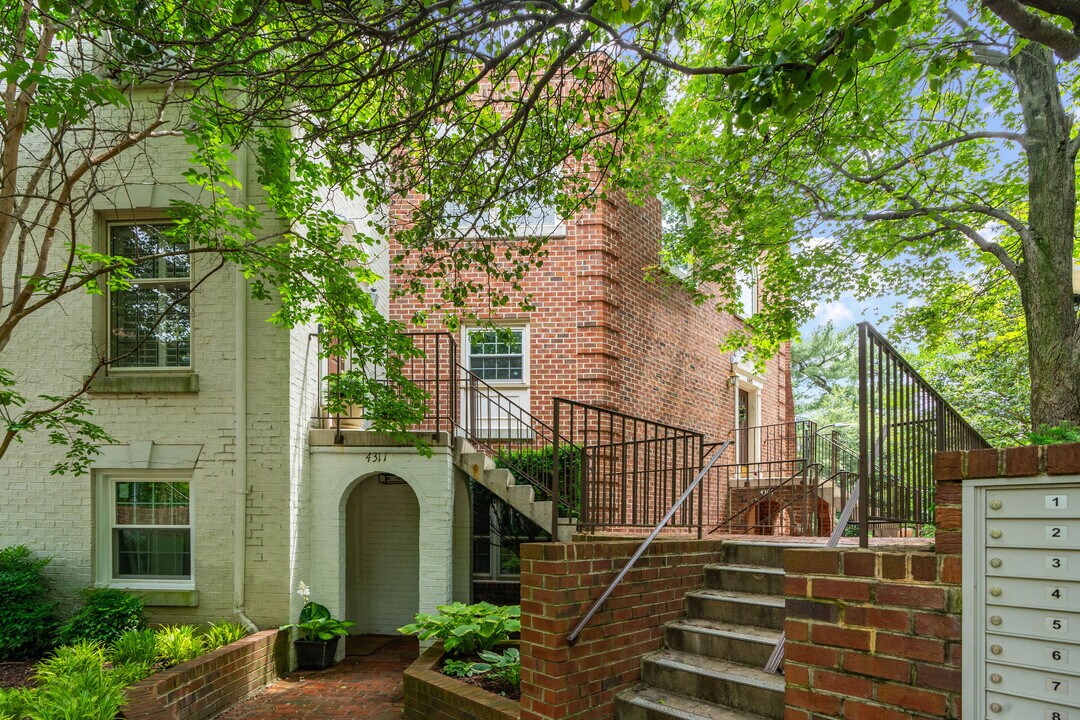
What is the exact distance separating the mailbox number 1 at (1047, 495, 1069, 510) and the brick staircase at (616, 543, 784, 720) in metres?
2.14

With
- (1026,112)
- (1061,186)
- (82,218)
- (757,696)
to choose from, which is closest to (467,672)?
(757,696)

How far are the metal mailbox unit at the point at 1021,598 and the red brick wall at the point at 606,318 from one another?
7.09 m

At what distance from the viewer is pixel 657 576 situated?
436 cm

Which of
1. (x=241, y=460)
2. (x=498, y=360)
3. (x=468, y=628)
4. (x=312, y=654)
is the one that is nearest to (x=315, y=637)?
(x=312, y=654)

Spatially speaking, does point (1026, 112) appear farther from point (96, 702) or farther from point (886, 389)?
point (96, 702)

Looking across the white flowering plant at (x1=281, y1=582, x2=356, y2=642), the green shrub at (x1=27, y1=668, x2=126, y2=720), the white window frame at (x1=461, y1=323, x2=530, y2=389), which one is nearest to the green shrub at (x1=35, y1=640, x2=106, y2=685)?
the green shrub at (x1=27, y1=668, x2=126, y2=720)

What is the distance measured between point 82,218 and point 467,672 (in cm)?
632

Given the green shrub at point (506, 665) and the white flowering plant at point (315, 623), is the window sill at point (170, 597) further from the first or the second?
the green shrub at point (506, 665)

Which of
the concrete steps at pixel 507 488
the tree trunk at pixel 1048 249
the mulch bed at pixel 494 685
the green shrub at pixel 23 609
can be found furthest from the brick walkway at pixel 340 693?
the tree trunk at pixel 1048 249

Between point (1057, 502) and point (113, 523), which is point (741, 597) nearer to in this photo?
point (1057, 502)

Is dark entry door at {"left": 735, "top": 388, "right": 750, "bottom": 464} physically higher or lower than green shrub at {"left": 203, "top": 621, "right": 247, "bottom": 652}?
higher

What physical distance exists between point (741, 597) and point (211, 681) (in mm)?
4579

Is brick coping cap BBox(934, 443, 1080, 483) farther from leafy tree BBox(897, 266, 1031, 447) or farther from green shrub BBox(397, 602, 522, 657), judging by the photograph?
leafy tree BBox(897, 266, 1031, 447)

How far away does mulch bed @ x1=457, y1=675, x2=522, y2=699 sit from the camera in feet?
15.4
